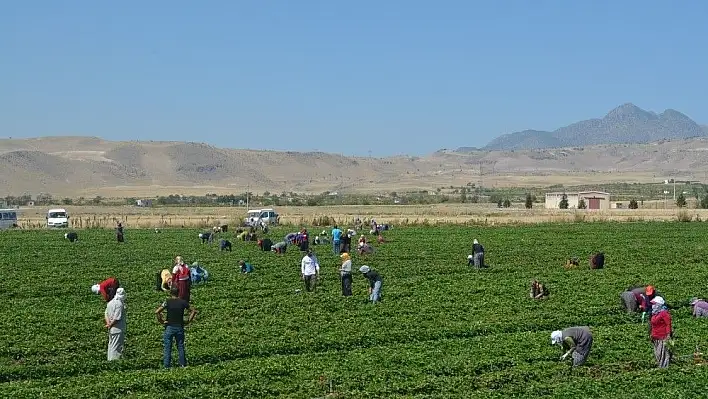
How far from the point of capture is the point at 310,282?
3019cm

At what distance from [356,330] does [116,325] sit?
5761 millimetres

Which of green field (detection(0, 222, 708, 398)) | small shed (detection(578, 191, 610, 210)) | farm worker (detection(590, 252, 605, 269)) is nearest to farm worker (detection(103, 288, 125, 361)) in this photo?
green field (detection(0, 222, 708, 398))

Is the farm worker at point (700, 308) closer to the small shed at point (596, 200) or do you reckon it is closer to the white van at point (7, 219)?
the white van at point (7, 219)

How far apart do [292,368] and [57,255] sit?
27.4m

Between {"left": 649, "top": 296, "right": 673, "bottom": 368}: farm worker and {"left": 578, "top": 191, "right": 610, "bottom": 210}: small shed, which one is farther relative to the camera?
{"left": 578, "top": 191, "right": 610, "bottom": 210}: small shed

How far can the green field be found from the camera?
1708 cm

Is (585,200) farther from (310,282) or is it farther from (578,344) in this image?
(578,344)

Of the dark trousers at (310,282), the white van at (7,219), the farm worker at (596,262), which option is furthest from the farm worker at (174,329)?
the white van at (7,219)

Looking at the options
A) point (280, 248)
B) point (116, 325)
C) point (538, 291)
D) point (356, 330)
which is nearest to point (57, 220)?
point (280, 248)


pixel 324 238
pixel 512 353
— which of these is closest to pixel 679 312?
pixel 512 353

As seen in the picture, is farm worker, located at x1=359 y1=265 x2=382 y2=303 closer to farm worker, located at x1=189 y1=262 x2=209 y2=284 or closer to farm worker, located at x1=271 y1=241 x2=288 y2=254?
farm worker, located at x1=189 y1=262 x2=209 y2=284

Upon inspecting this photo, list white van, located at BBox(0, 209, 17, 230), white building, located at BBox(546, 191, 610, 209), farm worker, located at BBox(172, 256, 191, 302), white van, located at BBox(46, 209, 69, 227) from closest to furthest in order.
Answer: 1. farm worker, located at BBox(172, 256, 191, 302)
2. white van, located at BBox(0, 209, 17, 230)
3. white van, located at BBox(46, 209, 69, 227)
4. white building, located at BBox(546, 191, 610, 209)

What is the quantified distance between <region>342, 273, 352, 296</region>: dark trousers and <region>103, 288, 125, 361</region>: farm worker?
1010 cm

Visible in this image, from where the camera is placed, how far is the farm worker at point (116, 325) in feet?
63.6
